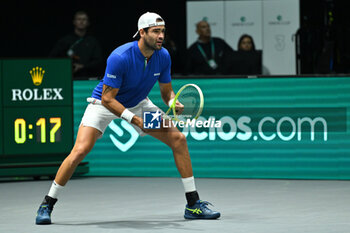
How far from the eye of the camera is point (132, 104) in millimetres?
6891

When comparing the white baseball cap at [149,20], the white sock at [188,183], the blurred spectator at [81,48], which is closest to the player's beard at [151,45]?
→ the white baseball cap at [149,20]

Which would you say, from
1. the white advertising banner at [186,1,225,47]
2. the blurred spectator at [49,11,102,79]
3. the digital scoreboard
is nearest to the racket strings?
the digital scoreboard

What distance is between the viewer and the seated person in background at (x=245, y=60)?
1126cm

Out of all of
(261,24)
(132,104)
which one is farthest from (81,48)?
(132,104)

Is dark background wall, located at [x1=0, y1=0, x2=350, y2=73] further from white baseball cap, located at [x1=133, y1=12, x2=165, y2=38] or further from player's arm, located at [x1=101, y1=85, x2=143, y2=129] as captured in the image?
player's arm, located at [x1=101, y1=85, x2=143, y2=129]

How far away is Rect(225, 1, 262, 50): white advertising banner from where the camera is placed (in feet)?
45.8

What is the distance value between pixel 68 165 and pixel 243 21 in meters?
7.88

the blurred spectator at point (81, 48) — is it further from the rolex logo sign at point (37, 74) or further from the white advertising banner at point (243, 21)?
the white advertising banner at point (243, 21)

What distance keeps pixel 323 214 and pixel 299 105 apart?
8.48ft

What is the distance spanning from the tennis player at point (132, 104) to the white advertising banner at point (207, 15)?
725cm

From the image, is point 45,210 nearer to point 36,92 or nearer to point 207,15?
point 36,92

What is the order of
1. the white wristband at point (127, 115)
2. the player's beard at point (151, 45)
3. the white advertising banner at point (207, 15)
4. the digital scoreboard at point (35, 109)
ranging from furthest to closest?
the white advertising banner at point (207, 15) → the digital scoreboard at point (35, 109) → the player's beard at point (151, 45) → the white wristband at point (127, 115)

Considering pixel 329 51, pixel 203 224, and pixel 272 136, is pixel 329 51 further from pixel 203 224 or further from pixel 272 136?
pixel 203 224

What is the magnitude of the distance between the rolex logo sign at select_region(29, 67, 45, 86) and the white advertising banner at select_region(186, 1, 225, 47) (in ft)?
16.0
